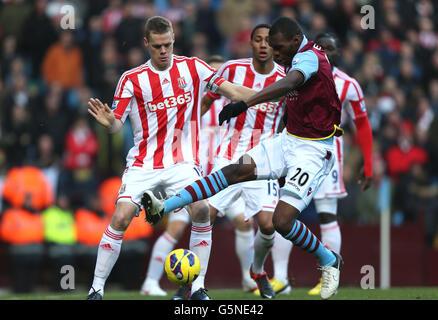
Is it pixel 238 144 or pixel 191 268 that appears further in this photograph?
pixel 238 144

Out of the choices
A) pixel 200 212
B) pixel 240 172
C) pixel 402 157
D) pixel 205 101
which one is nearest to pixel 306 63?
pixel 240 172

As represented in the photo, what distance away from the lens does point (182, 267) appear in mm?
7672

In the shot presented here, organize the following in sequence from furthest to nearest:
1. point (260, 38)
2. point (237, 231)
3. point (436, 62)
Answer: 1. point (436, 62)
2. point (237, 231)
3. point (260, 38)

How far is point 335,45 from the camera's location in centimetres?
948

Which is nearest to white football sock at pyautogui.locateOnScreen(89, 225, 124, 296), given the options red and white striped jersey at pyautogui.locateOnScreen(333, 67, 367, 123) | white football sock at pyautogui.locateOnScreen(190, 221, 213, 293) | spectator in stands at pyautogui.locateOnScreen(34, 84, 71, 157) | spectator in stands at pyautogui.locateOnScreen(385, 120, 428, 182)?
white football sock at pyautogui.locateOnScreen(190, 221, 213, 293)

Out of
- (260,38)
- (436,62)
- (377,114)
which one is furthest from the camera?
(436,62)

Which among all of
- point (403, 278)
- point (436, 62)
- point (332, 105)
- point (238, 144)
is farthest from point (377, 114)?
point (332, 105)

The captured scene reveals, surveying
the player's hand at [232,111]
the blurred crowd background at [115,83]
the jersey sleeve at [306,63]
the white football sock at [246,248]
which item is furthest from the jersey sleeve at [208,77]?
the blurred crowd background at [115,83]

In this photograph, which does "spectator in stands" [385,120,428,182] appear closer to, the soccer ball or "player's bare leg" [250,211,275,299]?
"player's bare leg" [250,211,275,299]

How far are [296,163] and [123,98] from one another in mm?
1731

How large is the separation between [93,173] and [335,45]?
223 inches

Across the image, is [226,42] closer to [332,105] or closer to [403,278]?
[403,278]

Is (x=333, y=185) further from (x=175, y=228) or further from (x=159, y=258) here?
(x=159, y=258)

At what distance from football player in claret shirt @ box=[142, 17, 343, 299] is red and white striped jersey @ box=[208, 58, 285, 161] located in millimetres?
1264
